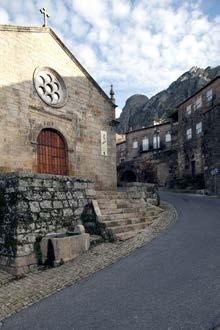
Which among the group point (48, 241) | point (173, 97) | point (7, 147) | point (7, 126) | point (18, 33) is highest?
point (173, 97)

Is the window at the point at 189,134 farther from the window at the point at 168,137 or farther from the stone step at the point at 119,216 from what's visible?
the stone step at the point at 119,216

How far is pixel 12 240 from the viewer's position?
6.61 metres

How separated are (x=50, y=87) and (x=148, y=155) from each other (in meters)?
25.5

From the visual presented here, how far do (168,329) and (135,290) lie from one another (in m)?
1.28

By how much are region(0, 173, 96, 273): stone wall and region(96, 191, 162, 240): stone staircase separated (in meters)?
1.19

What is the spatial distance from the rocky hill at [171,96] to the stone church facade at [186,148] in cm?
994

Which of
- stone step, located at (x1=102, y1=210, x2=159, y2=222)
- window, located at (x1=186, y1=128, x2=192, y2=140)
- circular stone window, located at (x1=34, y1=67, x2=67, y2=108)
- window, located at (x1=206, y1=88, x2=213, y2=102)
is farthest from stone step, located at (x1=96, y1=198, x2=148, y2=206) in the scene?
window, located at (x1=186, y1=128, x2=192, y2=140)

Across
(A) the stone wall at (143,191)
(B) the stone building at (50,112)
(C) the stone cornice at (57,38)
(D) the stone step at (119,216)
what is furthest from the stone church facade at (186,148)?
(D) the stone step at (119,216)

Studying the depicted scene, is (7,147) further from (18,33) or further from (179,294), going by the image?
(179,294)

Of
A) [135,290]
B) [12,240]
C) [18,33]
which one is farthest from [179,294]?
[18,33]

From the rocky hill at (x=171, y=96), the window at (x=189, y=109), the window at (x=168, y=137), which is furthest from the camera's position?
the rocky hill at (x=171, y=96)

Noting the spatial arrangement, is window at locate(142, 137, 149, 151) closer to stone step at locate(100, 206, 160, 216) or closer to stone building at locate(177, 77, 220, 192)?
stone building at locate(177, 77, 220, 192)

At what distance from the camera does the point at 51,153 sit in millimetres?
12617

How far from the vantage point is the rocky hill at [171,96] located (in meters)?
48.7
